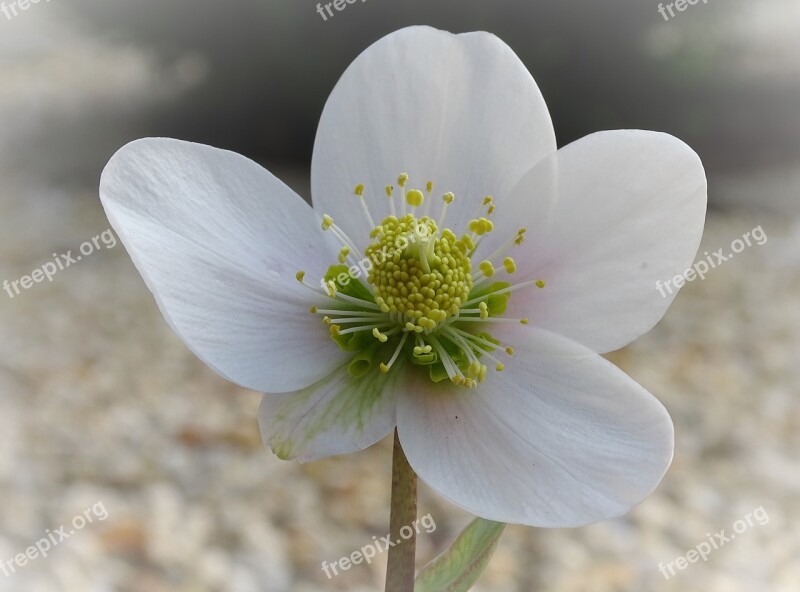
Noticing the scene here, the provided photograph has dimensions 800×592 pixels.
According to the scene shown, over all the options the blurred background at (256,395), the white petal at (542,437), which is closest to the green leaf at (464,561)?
the white petal at (542,437)

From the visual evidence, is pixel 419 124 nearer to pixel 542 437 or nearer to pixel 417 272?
pixel 417 272

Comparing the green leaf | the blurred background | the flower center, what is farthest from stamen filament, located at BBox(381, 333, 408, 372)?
the blurred background

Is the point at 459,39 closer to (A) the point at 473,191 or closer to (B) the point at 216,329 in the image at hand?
(A) the point at 473,191

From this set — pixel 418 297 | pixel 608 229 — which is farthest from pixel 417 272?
pixel 608 229

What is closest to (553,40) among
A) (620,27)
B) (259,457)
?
(620,27)

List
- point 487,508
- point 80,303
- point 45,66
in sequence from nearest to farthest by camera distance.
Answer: point 487,508 < point 80,303 < point 45,66

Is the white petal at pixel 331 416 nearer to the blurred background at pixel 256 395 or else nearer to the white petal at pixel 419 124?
the white petal at pixel 419 124

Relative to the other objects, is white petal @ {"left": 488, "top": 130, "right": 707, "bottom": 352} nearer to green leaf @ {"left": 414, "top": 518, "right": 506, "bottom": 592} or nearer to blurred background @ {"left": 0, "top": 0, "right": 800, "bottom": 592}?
green leaf @ {"left": 414, "top": 518, "right": 506, "bottom": 592}

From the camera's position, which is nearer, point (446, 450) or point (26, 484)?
point (446, 450)
